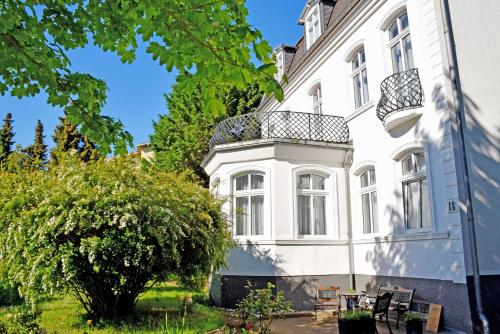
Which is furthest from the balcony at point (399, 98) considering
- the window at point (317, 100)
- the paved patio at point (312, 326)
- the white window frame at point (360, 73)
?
the paved patio at point (312, 326)

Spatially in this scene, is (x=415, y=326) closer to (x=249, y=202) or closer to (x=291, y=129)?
(x=249, y=202)

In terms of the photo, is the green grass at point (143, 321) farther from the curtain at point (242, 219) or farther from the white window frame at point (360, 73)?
the white window frame at point (360, 73)

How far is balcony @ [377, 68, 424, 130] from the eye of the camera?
8.75 meters

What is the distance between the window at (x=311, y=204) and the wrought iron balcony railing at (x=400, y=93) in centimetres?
287

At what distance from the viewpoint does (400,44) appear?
9836mm

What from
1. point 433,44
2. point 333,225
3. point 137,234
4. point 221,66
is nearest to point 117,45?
point 221,66

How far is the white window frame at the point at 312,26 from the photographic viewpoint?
47.2ft

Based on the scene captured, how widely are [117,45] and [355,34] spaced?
28.3 feet

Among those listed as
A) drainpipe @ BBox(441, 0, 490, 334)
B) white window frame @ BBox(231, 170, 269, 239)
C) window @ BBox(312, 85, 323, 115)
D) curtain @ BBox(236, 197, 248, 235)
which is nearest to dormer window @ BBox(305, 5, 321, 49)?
window @ BBox(312, 85, 323, 115)

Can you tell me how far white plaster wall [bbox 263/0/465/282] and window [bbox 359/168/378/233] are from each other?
204mm

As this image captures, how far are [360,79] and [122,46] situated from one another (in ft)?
27.5

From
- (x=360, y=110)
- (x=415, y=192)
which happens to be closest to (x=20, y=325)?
(x=415, y=192)

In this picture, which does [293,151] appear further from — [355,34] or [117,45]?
[117,45]

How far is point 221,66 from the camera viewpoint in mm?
3789
